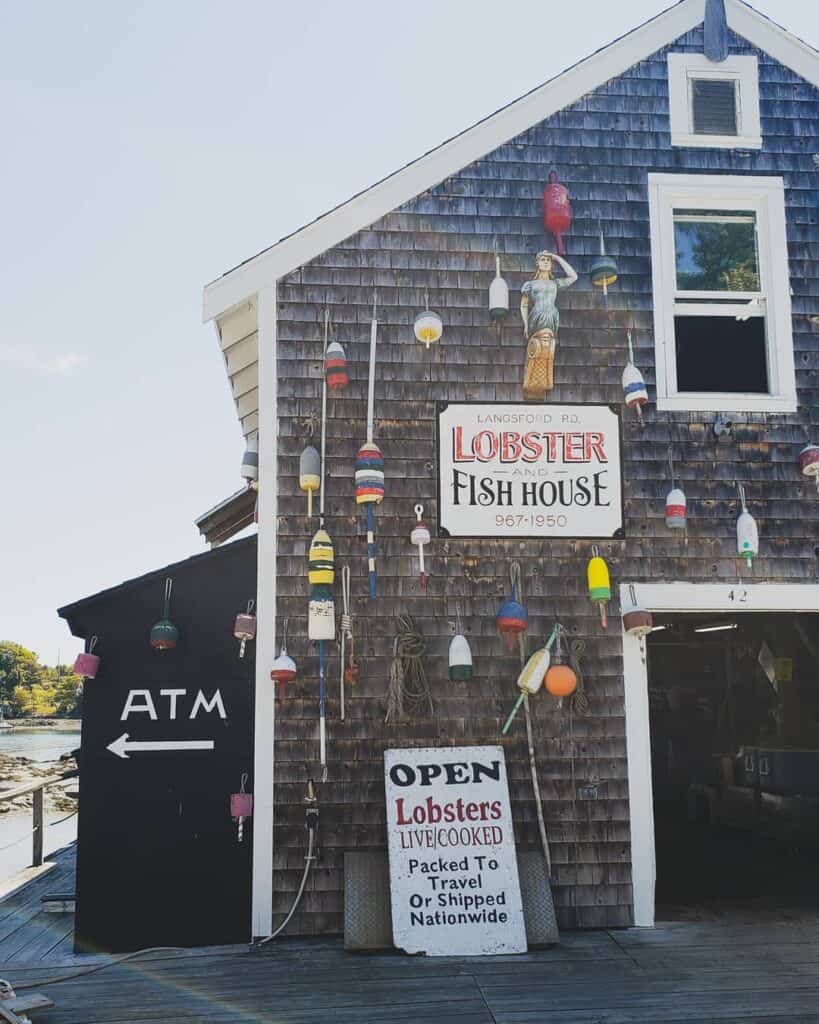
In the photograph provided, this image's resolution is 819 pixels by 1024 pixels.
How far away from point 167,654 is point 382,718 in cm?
148

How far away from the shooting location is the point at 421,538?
6172mm

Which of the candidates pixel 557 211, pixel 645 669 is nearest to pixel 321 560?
pixel 645 669

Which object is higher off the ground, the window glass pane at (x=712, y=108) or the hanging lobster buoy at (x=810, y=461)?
the window glass pane at (x=712, y=108)

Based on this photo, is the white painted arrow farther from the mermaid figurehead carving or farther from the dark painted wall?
the mermaid figurehead carving

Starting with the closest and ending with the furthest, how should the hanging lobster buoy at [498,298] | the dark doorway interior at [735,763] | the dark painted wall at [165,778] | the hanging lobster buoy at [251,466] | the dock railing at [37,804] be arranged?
the dark painted wall at [165,778]
the hanging lobster buoy at [498,298]
the hanging lobster buoy at [251,466]
the dark doorway interior at [735,763]
the dock railing at [37,804]

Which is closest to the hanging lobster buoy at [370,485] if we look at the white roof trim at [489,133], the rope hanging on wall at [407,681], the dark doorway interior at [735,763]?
the rope hanging on wall at [407,681]

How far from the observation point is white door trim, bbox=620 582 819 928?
6.05 metres

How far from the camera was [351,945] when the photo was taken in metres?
5.48

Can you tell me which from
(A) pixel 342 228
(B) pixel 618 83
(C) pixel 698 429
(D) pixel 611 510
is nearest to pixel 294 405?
(A) pixel 342 228

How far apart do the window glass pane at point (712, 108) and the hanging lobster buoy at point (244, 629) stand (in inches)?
190

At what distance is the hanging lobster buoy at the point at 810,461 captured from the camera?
638cm

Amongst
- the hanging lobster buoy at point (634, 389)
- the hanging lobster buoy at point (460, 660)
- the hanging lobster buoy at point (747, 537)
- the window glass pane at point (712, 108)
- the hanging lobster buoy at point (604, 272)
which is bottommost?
the hanging lobster buoy at point (460, 660)

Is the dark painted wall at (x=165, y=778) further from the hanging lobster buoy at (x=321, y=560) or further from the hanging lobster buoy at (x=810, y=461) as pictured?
the hanging lobster buoy at (x=810, y=461)

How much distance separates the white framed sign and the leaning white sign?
1.54 meters
